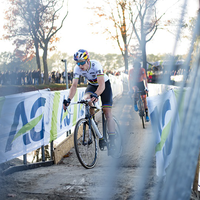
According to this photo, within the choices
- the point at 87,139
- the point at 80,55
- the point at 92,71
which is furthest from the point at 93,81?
the point at 87,139

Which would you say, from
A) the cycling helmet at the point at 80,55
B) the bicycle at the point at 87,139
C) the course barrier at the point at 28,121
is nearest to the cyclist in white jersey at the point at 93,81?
the cycling helmet at the point at 80,55

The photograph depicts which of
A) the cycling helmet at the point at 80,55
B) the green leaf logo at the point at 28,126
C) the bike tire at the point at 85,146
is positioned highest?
the cycling helmet at the point at 80,55

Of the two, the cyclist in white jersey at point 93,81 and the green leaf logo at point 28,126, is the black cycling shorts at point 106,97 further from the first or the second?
the green leaf logo at point 28,126

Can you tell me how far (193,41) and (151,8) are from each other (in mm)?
157

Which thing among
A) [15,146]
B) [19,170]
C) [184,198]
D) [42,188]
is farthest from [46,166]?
[184,198]

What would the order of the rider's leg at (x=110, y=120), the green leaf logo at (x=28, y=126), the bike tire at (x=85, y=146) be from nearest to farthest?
the green leaf logo at (x=28, y=126), the bike tire at (x=85, y=146), the rider's leg at (x=110, y=120)

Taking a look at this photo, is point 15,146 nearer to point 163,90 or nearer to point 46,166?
point 46,166

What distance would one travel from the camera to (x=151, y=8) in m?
0.78

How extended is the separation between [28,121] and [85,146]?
1.02 m

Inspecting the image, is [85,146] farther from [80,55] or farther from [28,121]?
[80,55]

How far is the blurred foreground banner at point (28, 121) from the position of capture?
12.8ft

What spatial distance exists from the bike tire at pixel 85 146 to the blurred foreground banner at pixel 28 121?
2.56 ft

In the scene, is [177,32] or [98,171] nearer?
[177,32]

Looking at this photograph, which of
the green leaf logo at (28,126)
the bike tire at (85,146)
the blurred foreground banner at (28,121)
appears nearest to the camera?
the blurred foreground banner at (28,121)
